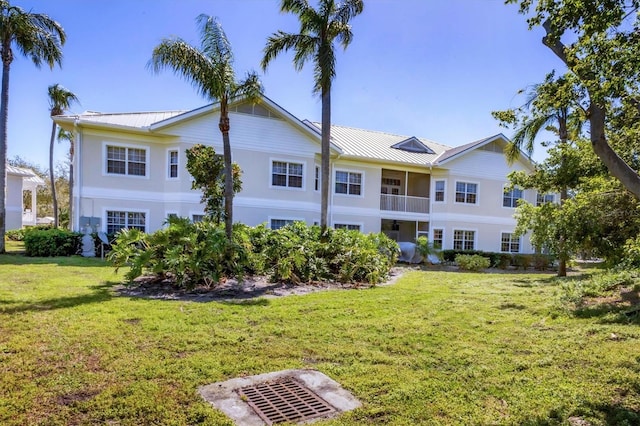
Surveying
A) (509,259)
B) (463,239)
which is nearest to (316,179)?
(463,239)

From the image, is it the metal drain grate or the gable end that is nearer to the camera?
the metal drain grate

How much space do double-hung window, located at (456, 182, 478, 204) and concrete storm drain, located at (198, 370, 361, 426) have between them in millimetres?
21968

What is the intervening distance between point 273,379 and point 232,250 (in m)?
6.05

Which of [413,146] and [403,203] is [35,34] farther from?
[413,146]

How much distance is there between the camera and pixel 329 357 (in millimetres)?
5031

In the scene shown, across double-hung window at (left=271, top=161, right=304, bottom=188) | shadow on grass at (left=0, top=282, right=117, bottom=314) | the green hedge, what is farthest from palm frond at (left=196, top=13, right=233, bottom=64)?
the green hedge

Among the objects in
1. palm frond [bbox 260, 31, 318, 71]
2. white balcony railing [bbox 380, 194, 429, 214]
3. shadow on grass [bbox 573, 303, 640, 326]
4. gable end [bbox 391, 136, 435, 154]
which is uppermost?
palm frond [bbox 260, 31, 318, 71]

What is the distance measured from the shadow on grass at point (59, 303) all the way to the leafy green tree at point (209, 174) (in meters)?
5.51

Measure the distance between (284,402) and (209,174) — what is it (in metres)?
11.1

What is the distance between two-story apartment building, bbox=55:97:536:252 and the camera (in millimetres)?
18094

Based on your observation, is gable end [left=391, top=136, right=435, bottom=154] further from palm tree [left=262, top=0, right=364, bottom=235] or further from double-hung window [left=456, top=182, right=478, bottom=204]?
palm tree [left=262, top=0, right=364, bottom=235]

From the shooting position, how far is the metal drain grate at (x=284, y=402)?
3.60 meters

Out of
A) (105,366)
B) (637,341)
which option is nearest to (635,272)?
(637,341)

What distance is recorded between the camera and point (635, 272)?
325 inches
